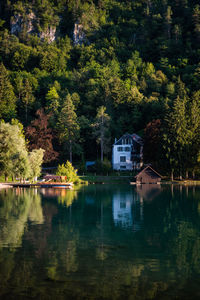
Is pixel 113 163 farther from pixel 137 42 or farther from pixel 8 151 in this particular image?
pixel 137 42

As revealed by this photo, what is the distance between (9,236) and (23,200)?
20.6m

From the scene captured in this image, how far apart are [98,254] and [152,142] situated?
6693 centimetres

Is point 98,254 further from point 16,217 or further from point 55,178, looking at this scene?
point 55,178

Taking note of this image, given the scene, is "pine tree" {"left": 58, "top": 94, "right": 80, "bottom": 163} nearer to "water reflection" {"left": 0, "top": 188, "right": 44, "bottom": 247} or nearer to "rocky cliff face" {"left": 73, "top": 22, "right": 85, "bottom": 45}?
"water reflection" {"left": 0, "top": 188, "right": 44, "bottom": 247}

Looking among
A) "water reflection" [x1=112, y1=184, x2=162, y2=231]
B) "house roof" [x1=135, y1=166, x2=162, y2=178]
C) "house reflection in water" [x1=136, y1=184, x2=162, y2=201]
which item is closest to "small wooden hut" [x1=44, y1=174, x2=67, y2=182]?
"house reflection in water" [x1=136, y1=184, x2=162, y2=201]

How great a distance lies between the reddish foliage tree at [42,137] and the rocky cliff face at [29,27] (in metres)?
107

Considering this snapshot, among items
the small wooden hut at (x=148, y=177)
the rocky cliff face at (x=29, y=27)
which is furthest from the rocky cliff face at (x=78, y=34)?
the small wooden hut at (x=148, y=177)

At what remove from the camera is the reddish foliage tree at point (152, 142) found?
8481 centimetres

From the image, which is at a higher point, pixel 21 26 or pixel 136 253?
pixel 21 26

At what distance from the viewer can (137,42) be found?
183 m

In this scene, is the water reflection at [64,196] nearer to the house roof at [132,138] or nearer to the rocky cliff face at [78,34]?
the house roof at [132,138]

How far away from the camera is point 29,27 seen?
190 meters

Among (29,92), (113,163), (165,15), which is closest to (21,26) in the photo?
(165,15)

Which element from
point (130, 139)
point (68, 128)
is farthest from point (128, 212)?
point (68, 128)
